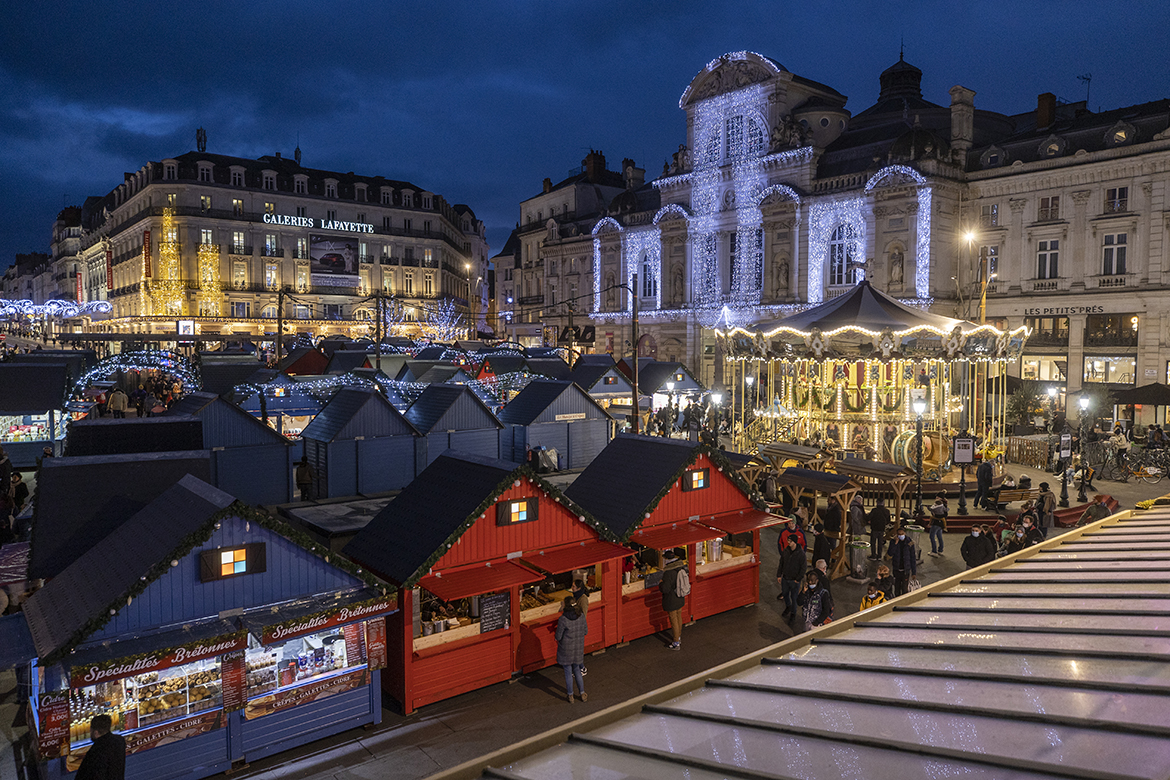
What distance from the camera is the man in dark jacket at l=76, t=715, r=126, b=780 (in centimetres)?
623

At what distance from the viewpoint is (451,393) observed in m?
20.9

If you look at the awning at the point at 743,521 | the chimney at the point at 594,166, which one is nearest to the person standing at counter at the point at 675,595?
the awning at the point at 743,521

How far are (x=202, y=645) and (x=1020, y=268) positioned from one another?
127 ft

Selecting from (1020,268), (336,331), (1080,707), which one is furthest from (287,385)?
(336,331)

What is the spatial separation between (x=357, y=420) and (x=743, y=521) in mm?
10409

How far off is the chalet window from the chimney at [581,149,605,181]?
60980mm

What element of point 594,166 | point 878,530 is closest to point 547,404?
point 878,530

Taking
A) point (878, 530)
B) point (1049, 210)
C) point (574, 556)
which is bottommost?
point (878, 530)

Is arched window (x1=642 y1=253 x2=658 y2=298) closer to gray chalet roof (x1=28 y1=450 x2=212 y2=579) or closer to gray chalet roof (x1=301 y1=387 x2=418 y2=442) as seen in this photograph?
gray chalet roof (x1=301 y1=387 x2=418 y2=442)

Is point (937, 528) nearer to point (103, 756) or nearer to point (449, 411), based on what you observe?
point (449, 411)

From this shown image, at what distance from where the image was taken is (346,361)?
126 feet

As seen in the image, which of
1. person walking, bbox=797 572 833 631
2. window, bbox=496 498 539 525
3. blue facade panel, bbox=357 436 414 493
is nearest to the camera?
window, bbox=496 498 539 525

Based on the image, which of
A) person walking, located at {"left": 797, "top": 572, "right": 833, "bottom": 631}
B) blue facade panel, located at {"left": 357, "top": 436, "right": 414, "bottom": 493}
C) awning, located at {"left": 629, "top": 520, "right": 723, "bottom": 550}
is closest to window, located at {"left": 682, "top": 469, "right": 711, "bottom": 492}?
awning, located at {"left": 629, "top": 520, "right": 723, "bottom": 550}

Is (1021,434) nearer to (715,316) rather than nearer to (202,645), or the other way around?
(715,316)
